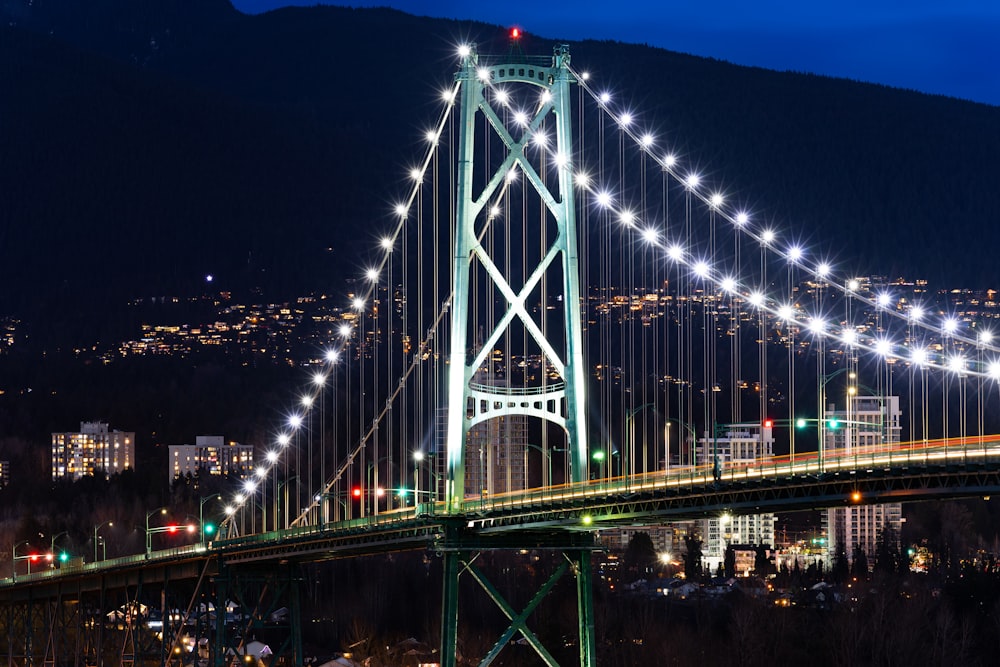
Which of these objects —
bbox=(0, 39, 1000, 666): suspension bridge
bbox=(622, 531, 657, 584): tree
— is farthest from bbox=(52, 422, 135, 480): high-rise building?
bbox=(622, 531, 657, 584): tree

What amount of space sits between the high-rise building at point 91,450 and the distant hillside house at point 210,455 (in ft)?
14.6

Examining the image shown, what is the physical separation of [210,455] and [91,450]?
11281 millimetres

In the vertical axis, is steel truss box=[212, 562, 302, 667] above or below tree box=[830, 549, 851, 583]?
above

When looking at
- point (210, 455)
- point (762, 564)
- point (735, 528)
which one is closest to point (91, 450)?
point (210, 455)

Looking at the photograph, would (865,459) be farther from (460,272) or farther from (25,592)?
(25,592)

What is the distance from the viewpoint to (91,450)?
589ft

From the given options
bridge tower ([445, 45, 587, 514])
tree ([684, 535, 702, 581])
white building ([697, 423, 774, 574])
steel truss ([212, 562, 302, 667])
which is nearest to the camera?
bridge tower ([445, 45, 587, 514])

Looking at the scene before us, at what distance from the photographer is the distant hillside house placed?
172m

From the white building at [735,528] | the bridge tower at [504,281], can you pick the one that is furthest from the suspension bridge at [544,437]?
the white building at [735,528]

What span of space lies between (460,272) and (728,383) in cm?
7586

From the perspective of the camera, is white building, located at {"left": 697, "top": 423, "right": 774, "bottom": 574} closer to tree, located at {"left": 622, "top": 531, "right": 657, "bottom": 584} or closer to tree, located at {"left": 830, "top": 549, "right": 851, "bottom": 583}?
tree, located at {"left": 622, "top": 531, "right": 657, "bottom": 584}

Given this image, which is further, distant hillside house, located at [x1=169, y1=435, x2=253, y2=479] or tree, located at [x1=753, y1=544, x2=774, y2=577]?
distant hillside house, located at [x1=169, y1=435, x2=253, y2=479]

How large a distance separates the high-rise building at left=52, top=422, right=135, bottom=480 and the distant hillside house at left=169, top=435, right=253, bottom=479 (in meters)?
4.46

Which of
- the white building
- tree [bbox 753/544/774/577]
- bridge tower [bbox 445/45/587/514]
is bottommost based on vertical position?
tree [bbox 753/544/774/577]
